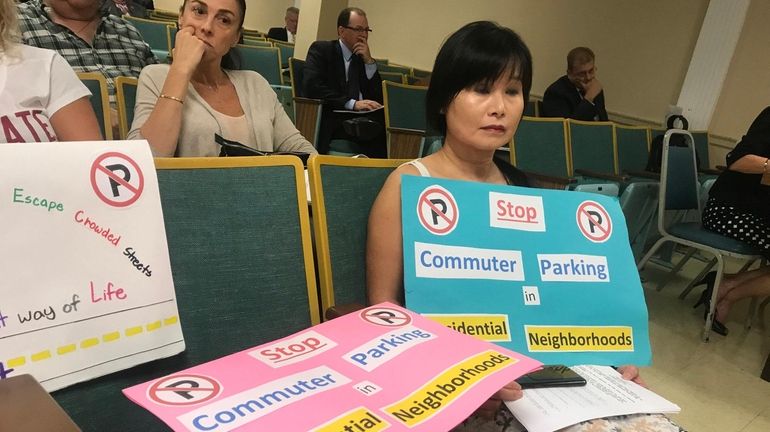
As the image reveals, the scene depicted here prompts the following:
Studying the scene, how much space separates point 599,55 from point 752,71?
51.5 inches

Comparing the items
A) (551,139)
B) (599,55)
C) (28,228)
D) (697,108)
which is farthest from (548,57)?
(28,228)

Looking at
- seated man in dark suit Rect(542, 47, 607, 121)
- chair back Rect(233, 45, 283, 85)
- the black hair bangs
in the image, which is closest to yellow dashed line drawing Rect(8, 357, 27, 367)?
the black hair bangs

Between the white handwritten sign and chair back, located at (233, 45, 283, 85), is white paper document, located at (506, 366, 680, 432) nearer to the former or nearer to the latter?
the white handwritten sign

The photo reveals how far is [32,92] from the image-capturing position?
123 cm

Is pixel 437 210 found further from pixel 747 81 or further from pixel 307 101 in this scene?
pixel 747 81

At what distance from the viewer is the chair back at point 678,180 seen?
3156mm

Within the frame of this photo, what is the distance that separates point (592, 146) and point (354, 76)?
172 cm

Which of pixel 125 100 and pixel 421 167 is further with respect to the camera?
pixel 125 100

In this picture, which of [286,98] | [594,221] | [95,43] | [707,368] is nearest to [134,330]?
[594,221]

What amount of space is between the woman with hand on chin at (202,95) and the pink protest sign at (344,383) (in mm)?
950

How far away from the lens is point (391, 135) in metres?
3.52

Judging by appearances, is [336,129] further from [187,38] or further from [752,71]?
[752,71]

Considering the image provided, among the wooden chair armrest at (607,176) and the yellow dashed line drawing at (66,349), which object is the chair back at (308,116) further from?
the yellow dashed line drawing at (66,349)

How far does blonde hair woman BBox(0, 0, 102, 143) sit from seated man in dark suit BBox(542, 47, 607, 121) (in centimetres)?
370
